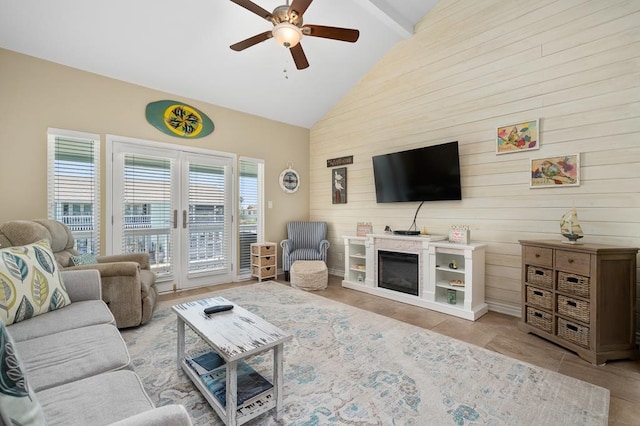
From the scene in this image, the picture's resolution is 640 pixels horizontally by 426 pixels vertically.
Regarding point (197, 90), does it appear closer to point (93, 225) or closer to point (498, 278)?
point (93, 225)

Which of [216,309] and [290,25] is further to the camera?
[290,25]

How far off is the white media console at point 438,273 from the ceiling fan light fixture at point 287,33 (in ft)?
8.40

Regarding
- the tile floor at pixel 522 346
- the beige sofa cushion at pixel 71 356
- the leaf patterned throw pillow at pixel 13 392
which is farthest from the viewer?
the tile floor at pixel 522 346

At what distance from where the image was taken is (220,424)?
1.54m

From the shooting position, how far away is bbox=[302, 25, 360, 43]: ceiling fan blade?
2385mm

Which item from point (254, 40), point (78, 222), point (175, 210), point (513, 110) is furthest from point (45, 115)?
point (513, 110)

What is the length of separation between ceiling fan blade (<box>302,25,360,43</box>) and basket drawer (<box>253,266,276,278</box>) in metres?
3.41

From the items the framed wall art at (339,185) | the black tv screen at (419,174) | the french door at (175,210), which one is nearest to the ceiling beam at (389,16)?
the black tv screen at (419,174)

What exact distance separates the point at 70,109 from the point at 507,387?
5.00 meters

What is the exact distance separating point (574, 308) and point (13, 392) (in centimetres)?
332

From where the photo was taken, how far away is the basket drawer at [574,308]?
2.25 metres

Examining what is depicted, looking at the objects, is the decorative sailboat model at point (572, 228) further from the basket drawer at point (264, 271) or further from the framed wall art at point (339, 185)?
the basket drawer at point (264, 271)

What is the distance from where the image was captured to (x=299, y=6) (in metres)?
2.16

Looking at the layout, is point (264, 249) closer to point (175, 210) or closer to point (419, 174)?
point (175, 210)
